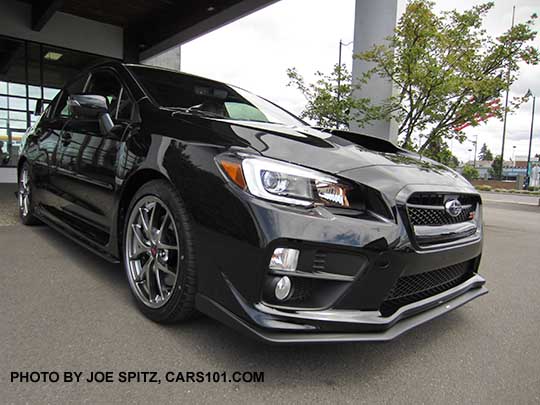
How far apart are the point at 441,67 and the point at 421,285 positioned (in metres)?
4.98

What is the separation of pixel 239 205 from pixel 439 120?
19.3 ft

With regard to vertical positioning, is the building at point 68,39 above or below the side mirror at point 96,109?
above

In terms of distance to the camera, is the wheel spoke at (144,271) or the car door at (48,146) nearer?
the wheel spoke at (144,271)

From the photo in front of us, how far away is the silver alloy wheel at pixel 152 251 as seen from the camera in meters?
1.99

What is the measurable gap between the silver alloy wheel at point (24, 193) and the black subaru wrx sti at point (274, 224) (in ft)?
6.99


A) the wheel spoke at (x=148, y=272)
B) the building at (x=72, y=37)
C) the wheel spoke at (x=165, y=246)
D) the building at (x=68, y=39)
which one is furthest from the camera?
the building at (x=68, y=39)

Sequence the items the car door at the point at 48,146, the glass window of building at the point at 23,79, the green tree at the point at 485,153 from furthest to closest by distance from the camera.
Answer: the green tree at the point at 485,153, the glass window of building at the point at 23,79, the car door at the point at 48,146

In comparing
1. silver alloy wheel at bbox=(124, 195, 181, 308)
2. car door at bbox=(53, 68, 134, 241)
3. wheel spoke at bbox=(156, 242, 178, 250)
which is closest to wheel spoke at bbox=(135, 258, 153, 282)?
silver alloy wheel at bbox=(124, 195, 181, 308)

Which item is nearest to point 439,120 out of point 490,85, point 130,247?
point 490,85

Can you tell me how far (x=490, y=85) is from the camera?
5.92 m

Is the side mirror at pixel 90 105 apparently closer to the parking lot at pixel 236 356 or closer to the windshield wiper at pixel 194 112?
the windshield wiper at pixel 194 112

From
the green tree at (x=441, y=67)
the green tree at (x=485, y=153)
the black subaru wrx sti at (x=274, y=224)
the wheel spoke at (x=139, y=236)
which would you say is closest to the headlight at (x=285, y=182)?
the black subaru wrx sti at (x=274, y=224)

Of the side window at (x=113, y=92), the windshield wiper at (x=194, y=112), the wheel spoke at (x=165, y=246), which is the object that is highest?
the side window at (x=113, y=92)

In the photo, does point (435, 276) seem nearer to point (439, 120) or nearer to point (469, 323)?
point (469, 323)
